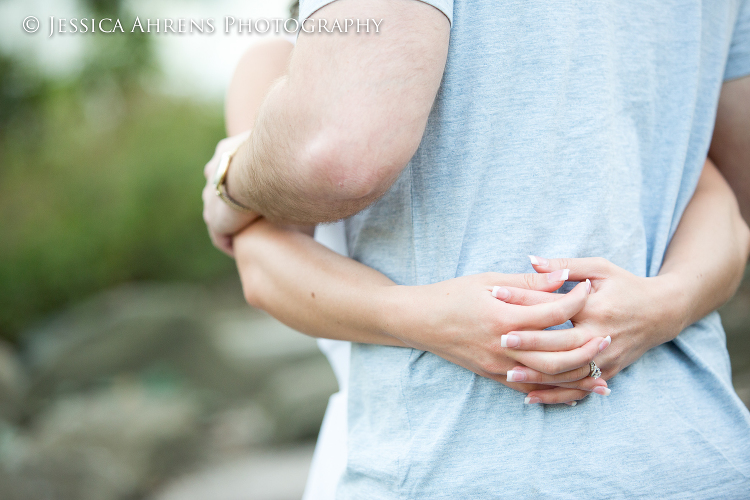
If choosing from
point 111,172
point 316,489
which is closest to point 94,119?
point 111,172

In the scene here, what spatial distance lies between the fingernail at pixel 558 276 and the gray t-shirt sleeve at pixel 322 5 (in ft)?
1.58

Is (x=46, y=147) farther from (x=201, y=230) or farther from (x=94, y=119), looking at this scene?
(x=201, y=230)

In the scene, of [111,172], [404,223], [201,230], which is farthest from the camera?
[201,230]

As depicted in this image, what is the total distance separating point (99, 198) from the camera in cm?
841

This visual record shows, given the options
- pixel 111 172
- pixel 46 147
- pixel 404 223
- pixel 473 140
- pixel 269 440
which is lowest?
pixel 269 440

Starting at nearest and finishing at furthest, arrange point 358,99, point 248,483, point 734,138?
point 358,99
point 734,138
point 248,483

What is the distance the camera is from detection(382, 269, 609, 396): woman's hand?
99 centimetres

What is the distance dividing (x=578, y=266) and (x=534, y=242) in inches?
3.8

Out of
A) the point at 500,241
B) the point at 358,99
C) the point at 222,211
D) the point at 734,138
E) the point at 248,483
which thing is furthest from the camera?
the point at 248,483

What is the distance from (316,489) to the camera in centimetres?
140

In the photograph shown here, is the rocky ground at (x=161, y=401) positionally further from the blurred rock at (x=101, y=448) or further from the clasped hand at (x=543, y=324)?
the clasped hand at (x=543, y=324)

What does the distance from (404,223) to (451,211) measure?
12cm

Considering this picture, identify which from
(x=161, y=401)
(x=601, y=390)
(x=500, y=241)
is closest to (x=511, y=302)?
(x=500, y=241)

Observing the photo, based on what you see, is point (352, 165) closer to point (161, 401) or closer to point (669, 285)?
point (669, 285)
